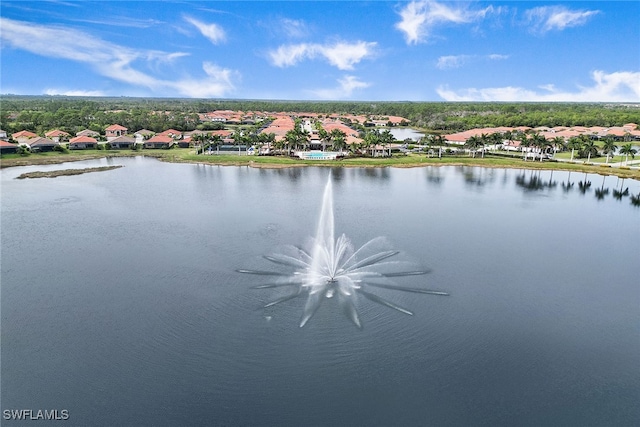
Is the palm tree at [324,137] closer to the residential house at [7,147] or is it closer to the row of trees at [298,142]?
the row of trees at [298,142]

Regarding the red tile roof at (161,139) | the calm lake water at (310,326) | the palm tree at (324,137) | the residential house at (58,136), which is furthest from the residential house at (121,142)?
the calm lake water at (310,326)

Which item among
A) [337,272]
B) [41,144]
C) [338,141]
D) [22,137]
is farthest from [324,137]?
[22,137]

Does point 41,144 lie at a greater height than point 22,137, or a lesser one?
lesser

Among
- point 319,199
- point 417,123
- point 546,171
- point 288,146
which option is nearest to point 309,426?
point 319,199

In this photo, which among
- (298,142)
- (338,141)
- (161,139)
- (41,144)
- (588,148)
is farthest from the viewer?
(161,139)

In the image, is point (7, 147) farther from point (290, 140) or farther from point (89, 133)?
point (290, 140)

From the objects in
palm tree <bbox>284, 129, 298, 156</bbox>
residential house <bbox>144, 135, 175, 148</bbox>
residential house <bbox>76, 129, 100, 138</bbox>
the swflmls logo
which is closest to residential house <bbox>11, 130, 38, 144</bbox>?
residential house <bbox>76, 129, 100, 138</bbox>

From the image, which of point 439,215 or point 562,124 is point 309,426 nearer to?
point 439,215
